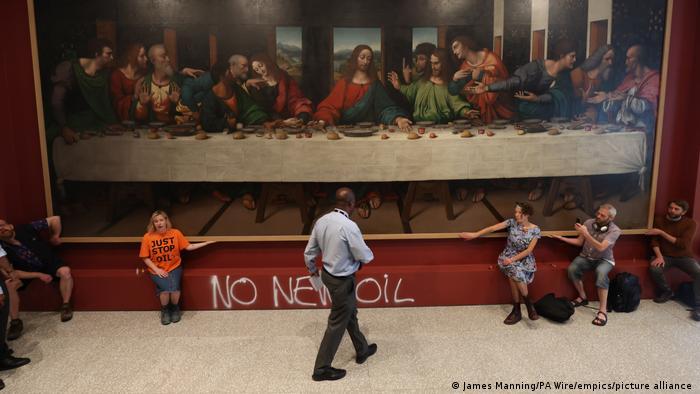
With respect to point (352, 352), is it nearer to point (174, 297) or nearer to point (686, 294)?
point (174, 297)

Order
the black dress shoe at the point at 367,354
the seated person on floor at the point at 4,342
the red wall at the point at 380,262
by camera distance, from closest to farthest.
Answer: the seated person on floor at the point at 4,342 < the black dress shoe at the point at 367,354 < the red wall at the point at 380,262

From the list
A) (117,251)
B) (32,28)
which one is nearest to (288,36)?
(32,28)

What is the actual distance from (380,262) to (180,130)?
267cm

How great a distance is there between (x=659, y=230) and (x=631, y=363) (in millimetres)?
1882

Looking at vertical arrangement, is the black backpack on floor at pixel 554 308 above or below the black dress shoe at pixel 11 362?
above

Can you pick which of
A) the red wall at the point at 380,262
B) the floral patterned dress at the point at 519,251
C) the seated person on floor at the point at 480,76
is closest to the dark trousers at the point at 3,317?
the red wall at the point at 380,262

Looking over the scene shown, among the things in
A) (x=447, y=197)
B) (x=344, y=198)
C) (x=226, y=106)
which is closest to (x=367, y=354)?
(x=344, y=198)

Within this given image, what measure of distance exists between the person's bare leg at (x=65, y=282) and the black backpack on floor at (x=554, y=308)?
205 inches

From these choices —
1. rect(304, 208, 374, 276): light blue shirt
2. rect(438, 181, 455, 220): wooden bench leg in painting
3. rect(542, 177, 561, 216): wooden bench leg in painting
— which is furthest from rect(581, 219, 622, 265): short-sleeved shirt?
rect(304, 208, 374, 276): light blue shirt

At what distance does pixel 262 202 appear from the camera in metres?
5.72

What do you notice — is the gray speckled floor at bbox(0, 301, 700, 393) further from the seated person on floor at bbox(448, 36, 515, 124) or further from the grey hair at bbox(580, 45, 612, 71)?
the grey hair at bbox(580, 45, 612, 71)

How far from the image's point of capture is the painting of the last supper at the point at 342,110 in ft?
17.8

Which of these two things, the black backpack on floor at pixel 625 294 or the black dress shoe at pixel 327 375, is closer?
the black dress shoe at pixel 327 375

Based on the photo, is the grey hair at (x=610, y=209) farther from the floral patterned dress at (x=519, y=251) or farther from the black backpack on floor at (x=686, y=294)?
the black backpack on floor at (x=686, y=294)
